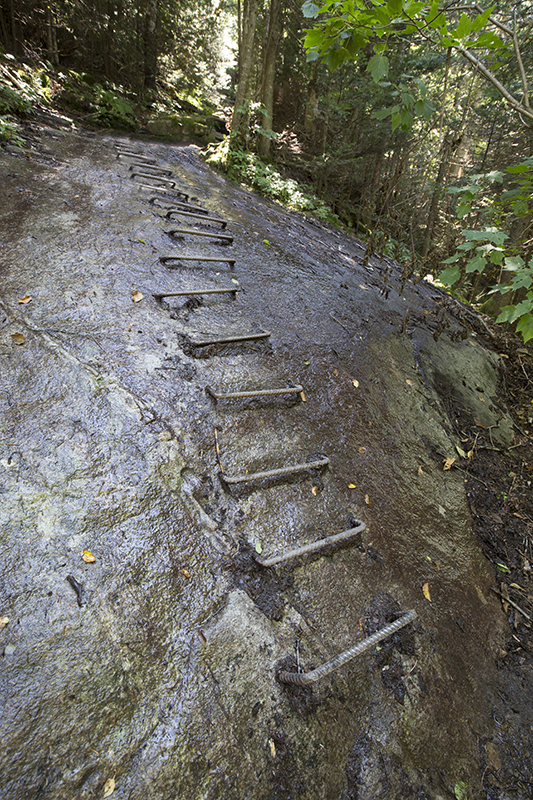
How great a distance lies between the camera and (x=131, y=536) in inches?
81.9

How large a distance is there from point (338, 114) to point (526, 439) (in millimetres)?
9939

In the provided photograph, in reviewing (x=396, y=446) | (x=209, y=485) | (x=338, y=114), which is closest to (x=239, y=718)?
(x=209, y=485)

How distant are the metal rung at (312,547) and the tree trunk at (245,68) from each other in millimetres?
10269

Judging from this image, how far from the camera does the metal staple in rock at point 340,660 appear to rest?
1.77 meters

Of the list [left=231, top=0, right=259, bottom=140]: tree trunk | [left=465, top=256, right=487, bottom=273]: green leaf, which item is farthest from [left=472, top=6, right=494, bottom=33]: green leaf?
[left=231, top=0, right=259, bottom=140]: tree trunk

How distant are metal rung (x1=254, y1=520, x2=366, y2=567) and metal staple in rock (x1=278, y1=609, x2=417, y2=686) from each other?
20.4 inches

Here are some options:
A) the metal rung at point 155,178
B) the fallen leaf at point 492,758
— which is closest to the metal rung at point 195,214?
the metal rung at point 155,178

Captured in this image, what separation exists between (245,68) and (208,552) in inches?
447

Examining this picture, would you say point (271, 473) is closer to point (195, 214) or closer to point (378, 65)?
point (378, 65)

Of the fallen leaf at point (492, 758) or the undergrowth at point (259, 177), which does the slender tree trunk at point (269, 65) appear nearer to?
the undergrowth at point (259, 177)

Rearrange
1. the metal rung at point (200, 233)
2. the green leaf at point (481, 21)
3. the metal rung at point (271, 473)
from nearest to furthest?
1. the green leaf at point (481, 21)
2. the metal rung at point (271, 473)
3. the metal rung at point (200, 233)

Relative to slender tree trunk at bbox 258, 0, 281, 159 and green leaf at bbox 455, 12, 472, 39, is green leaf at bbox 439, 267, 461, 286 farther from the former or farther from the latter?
slender tree trunk at bbox 258, 0, 281, 159

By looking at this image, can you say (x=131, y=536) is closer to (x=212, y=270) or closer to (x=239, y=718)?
(x=239, y=718)

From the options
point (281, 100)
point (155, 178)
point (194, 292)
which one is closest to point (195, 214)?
point (155, 178)
